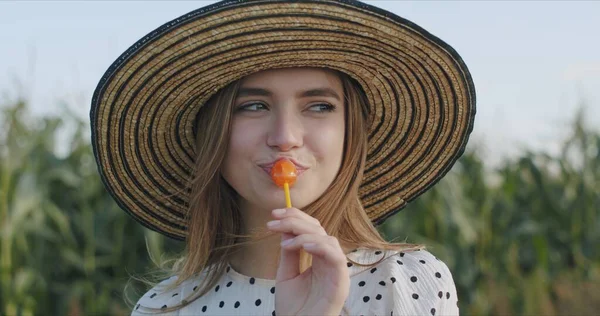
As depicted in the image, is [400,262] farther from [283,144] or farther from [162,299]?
[162,299]

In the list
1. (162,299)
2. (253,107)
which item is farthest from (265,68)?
(162,299)

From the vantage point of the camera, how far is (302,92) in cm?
215

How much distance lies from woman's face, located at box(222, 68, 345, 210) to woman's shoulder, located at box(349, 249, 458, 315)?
0.80ft

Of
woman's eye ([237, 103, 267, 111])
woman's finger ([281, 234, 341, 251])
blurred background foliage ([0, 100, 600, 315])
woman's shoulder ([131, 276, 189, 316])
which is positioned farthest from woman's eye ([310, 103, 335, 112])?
blurred background foliage ([0, 100, 600, 315])

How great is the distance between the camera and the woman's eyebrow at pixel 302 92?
215cm

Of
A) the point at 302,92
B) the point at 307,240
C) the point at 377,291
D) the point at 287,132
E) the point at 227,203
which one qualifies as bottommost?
the point at 377,291

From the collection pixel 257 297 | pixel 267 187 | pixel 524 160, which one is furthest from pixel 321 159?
pixel 524 160

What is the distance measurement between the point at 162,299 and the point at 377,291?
641mm

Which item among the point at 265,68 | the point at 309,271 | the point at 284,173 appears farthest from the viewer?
the point at 265,68

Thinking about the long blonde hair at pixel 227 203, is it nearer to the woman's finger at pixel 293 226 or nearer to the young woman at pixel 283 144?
the young woman at pixel 283 144

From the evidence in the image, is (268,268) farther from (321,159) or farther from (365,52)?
(365,52)

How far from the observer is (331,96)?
2209 millimetres

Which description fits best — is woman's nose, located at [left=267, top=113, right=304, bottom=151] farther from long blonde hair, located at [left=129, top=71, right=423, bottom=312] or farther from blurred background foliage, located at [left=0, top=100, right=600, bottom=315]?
blurred background foliage, located at [left=0, top=100, right=600, bottom=315]

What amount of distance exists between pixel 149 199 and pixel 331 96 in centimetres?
73
